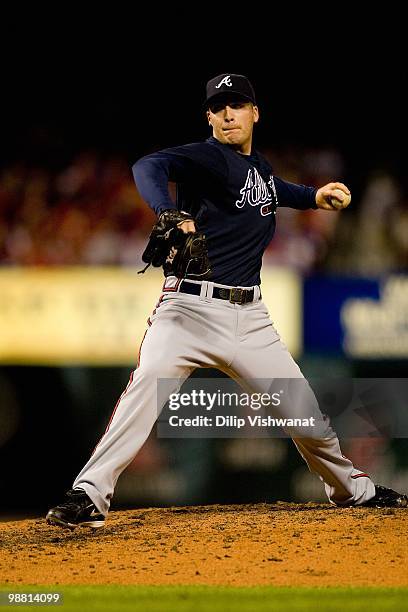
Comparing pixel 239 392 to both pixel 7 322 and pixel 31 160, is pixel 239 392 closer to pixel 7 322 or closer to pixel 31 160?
pixel 7 322

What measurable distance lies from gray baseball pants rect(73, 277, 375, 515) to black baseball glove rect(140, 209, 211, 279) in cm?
30

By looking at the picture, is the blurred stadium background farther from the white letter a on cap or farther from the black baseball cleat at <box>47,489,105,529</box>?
the black baseball cleat at <box>47,489,105,529</box>

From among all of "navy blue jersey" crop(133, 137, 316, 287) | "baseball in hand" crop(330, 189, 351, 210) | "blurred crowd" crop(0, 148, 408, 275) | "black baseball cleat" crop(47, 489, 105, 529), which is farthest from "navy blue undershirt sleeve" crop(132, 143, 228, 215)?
"blurred crowd" crop(0, 148, 408, 275)

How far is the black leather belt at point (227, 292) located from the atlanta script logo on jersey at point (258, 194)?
0.33m

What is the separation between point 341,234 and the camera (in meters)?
6.46

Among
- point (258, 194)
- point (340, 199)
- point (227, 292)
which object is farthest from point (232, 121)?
point (227, 292)

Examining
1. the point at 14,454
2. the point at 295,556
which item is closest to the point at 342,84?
the point at 14,454

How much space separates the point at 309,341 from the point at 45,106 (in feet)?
8.17

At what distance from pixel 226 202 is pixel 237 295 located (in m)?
0.36

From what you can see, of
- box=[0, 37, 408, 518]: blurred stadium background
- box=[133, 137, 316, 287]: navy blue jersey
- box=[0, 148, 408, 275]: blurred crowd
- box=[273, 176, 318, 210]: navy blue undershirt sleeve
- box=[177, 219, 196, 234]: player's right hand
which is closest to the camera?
box=[177, 219, 196, 234]: player's right hand

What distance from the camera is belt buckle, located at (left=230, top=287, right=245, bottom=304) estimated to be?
380 cm

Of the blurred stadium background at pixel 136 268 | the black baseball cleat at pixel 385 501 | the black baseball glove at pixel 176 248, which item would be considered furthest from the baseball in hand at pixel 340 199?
the blurred stadium background at pixel 136 268

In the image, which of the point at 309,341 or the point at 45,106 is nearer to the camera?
the point at 309,341

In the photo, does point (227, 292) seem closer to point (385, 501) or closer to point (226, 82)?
point (226, 82)
